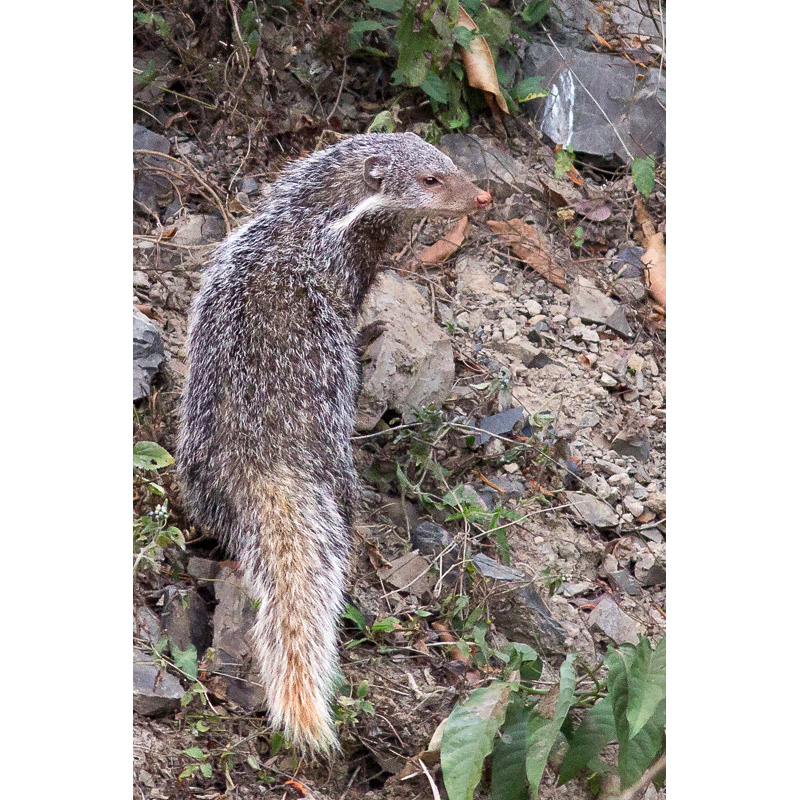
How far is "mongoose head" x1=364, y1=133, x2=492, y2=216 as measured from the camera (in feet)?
7.36

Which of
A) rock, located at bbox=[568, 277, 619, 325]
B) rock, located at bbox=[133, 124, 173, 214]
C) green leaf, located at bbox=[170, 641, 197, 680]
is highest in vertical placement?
rock, located at bbox=[133, 124, 173, 214]

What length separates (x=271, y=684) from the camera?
204cm

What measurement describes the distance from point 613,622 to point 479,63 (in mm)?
1312

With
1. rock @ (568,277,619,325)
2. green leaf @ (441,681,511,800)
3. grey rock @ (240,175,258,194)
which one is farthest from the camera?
rock @ (568,277,619,325)

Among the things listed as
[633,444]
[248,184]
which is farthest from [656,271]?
[248,184]

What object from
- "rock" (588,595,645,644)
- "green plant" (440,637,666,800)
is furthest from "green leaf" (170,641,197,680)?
"rock" (588,595,645,644)

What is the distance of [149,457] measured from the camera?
214 cm

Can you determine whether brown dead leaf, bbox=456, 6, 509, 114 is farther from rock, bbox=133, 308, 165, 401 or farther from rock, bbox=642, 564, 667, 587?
rock, bbox=642, 564, 667, 587

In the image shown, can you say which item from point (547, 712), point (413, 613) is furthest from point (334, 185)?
point (547, 712)

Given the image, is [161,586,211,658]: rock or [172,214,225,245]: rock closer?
[161,586,211,658]: rock

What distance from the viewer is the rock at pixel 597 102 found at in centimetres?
231

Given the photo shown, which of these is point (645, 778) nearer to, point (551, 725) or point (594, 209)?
point (551, 725)

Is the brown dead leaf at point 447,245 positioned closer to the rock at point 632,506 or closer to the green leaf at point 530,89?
the green leaf at point 530,89

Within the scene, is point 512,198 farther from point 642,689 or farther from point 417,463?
point 642,689
